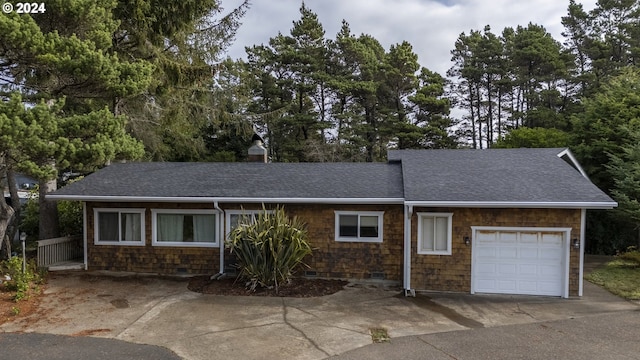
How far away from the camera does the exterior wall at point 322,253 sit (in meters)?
10.1

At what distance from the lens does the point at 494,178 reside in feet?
33.3

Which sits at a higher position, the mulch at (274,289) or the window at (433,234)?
the window at (433,234)

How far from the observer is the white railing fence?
11.0 meters

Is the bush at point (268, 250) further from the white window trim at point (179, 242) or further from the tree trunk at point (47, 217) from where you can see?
the tree trunk at point (47, 217)

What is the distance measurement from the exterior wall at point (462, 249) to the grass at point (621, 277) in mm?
1577

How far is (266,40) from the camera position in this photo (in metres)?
30.7

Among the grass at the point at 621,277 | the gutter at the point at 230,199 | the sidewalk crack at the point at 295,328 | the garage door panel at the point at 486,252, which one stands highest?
the gutter at the point at 230,199

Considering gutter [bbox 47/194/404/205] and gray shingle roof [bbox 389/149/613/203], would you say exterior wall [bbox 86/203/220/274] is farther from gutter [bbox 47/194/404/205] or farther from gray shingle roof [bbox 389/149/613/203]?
gray shingle roof [bbox 389/149/613/203]

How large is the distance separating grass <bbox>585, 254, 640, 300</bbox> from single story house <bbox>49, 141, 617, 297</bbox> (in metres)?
1.54

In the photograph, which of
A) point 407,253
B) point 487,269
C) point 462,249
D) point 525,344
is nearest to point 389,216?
point 407,253

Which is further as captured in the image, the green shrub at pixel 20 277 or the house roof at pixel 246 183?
the house roof at pixel 246 183

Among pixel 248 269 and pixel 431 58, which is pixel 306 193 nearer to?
pixel 248 269

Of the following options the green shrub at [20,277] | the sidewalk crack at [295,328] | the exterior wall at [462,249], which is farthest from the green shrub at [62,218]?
the exterior wall at [462,249]

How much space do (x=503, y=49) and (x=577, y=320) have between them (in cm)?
2837
